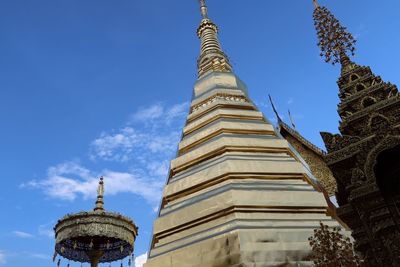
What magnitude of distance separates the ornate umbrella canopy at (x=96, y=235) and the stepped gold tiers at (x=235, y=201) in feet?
10.3

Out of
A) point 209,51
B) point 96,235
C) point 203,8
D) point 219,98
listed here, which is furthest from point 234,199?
point 203,8

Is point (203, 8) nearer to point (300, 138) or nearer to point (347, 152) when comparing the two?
point (300, 138)

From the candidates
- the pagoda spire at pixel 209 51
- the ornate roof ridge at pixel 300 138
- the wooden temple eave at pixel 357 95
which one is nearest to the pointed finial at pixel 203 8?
the pagoda spire at pixel 209 51

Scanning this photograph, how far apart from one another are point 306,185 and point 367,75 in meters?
1.77

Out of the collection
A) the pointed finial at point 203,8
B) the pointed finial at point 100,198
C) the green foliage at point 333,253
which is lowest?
the green foliage at point 333,253

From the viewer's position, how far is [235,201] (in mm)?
5406

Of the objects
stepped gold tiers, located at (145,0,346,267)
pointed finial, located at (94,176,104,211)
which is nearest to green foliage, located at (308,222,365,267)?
stepped gold tiers, located at (145,0,346,267)

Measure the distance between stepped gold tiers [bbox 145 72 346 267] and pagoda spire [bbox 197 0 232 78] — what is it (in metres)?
2.47

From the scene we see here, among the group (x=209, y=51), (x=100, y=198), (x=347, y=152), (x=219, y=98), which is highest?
(x=209, y=51)

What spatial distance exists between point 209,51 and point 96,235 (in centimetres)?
541

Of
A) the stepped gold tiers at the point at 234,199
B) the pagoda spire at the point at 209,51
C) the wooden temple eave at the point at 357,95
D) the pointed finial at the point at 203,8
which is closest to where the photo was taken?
the stepped gold tiers at the point at 234,199

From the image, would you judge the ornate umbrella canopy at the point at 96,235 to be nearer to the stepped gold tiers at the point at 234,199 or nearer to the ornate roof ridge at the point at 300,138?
the stepped gold tiers at the point at 234,199

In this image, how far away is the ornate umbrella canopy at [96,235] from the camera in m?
9.12

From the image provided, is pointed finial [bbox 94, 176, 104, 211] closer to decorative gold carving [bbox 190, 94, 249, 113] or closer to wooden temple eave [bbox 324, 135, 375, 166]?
decorative gold carving [bbox 190, 94, 249, 113]
